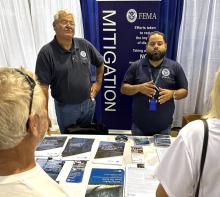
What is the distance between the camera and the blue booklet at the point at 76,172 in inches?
54.4

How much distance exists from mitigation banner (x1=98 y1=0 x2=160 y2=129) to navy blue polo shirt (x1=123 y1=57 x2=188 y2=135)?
0.85m

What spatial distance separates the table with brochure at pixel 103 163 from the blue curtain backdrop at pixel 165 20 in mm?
1615

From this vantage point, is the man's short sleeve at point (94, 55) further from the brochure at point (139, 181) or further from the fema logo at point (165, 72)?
the brochure at point (139, 181)

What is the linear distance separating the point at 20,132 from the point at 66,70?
1.63 metres

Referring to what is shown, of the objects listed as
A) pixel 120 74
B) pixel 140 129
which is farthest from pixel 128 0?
pixel 140 129

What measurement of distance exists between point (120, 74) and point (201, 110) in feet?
4.11

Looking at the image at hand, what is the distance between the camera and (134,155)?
163 cm

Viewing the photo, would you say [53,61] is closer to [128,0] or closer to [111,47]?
[111,47]

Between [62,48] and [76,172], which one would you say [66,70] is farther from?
[76,172]

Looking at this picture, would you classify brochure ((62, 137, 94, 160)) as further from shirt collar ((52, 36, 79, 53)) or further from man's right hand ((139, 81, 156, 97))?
shirt collar ((52, 36, 79, 53))

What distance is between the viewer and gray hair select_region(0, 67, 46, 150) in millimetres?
663

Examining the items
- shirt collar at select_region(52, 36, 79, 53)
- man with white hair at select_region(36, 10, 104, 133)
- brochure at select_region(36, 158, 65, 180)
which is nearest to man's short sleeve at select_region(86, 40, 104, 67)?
man with white hair at select_region(36, 10, 104, 133)

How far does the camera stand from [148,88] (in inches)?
80.8

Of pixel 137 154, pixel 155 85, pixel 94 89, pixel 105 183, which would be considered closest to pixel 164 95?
pixel 155 85
